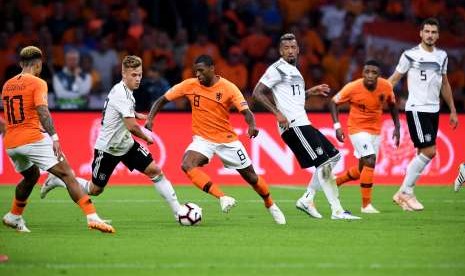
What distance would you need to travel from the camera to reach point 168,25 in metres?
25.9

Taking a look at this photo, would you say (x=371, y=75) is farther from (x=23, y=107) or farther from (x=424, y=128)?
(x=23, y=107)

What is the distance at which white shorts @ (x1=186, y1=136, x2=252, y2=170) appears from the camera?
1456 centimetres

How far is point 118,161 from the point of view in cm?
1469

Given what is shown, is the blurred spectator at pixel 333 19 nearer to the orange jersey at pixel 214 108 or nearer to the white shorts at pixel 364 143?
the white shorts at pixel 364 143

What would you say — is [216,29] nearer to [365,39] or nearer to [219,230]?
[365,39]

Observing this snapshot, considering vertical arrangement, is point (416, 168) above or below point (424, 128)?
below

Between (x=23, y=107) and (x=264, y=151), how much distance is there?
29.4ft

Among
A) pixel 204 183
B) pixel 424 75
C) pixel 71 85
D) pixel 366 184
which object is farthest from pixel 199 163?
pixel 71 85

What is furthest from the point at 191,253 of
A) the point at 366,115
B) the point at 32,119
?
the point at 366,115

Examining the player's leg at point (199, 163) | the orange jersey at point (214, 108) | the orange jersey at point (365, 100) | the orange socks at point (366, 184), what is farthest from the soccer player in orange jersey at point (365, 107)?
the player's leg at point (199, 163)

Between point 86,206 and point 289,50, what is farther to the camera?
point 289,50

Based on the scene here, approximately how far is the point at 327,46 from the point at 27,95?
1354 cm

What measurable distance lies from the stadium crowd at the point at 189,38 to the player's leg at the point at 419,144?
6.31 m

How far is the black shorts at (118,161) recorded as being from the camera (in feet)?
47.6
